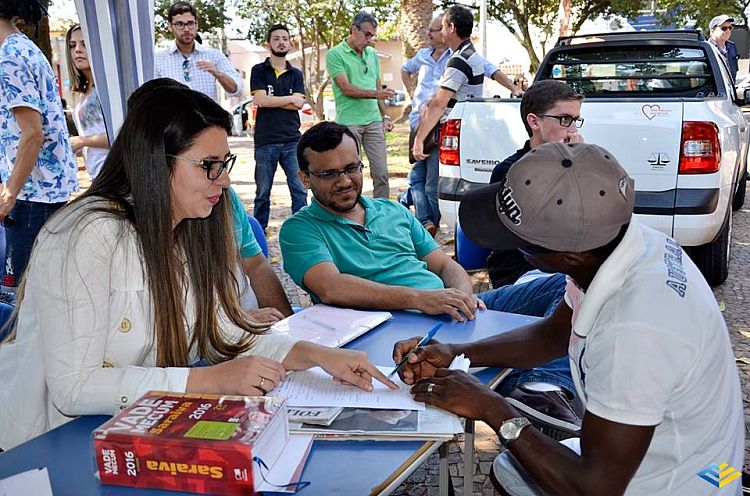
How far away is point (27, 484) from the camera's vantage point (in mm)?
1363

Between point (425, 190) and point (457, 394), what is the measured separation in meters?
5.15

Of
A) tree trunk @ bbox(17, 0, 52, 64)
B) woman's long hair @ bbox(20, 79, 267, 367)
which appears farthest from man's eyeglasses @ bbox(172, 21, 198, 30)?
woman's long hair @ bbox(20, 79, 267, 367)

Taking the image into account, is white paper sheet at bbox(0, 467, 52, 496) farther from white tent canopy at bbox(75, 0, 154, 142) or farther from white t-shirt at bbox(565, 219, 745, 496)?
white tent canopy at bbox(75, 0, 154, 142)

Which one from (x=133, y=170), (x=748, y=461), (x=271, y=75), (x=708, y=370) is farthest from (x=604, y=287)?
(x=271, y=75)

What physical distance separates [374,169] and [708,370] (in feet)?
18.9

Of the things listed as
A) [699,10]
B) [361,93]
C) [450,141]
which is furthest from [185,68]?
[699,10]

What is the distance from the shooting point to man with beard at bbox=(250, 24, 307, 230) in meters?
6.46

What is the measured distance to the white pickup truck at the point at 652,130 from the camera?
4.55 m

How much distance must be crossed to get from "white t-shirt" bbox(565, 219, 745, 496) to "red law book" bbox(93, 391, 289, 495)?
26.6 inches

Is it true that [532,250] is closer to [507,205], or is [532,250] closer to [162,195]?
[507,205]

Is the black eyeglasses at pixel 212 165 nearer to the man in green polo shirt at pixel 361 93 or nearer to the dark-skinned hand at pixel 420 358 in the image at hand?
the dark-skinned hand at pixel 420 358

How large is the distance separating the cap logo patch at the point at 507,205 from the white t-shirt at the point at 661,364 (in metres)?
0.21

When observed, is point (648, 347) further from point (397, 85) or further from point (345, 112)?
point (397, 85)

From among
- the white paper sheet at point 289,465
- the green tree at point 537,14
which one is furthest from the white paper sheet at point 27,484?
the green tree at point 537,14
